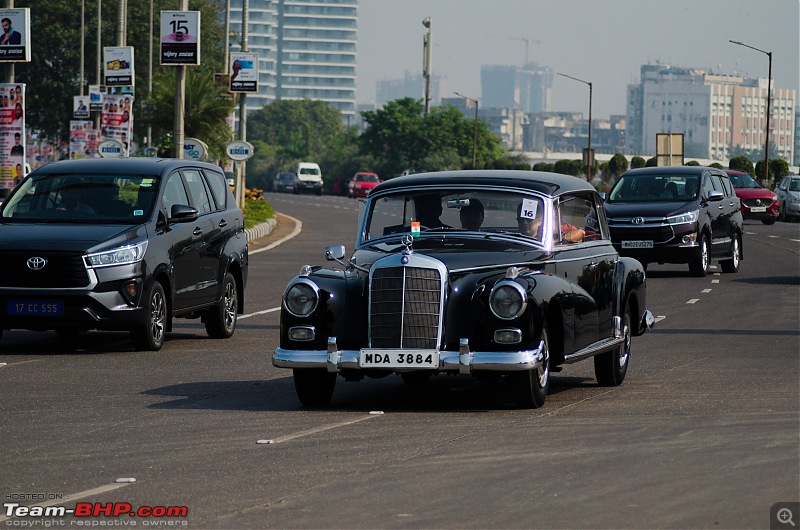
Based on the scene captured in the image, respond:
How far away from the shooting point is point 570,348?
36.8 feet

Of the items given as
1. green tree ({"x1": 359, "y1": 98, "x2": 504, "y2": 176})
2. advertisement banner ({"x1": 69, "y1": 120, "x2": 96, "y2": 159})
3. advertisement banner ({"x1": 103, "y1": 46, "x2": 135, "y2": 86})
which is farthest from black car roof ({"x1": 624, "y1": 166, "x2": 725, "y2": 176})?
green tree ({"x1": 359, "y1": 98, "x2": 504, "y2": 176})

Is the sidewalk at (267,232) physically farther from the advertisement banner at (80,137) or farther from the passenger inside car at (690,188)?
the passenger inside car at (690,188)

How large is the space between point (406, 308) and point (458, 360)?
0.51m

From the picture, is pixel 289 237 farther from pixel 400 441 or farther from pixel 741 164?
pixel 741 164

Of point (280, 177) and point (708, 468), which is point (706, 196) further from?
point (280, 177)

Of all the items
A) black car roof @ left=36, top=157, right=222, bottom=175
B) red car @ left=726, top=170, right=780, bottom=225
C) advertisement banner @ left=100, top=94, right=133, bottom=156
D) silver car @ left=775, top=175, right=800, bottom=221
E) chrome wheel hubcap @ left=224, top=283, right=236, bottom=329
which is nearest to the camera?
black car roof @ left=36, top=157, right=222, bottom=175

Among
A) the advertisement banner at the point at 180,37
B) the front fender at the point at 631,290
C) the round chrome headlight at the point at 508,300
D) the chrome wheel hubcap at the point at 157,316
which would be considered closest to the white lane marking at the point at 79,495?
the round chrome headlight at the point at 508,300

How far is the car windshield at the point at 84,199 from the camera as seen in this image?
15.3 metres

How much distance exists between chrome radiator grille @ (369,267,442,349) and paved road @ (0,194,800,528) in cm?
52

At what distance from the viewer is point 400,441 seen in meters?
9.28

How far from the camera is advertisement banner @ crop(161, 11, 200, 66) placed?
1310 inches

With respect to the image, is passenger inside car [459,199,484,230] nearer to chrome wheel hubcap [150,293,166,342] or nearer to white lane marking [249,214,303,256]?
chrome wheel hubcap [150,293,166,342]

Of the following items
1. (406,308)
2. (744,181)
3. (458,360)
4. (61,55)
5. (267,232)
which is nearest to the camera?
(458,360)

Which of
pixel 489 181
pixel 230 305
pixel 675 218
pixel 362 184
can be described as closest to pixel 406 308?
pixel 489 181
